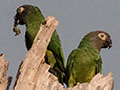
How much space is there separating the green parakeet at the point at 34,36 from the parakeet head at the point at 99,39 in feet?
2.57

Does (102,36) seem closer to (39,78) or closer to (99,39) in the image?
(99,39)

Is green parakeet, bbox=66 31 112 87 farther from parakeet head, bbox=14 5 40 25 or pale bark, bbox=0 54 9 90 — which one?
pale bark, bbox=0 54 9 90

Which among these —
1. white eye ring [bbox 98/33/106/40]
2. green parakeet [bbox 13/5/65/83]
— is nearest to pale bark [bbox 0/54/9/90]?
green parakeet [bbox 13/5/65/83]

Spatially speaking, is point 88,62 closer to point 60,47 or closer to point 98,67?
point 98,67

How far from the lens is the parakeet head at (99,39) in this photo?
6.81 metres

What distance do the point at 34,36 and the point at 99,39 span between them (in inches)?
60.6

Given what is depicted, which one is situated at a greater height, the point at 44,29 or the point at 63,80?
the point at 44,29

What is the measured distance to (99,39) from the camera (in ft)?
22.4

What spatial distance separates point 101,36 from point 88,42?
1.14 feet

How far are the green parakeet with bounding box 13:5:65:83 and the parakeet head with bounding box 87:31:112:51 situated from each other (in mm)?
782

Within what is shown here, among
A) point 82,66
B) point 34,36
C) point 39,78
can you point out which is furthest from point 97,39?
point 39,78

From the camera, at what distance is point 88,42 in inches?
267

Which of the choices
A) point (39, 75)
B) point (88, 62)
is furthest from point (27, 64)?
point (88, 62)

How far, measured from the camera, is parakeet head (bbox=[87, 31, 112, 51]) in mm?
6812
